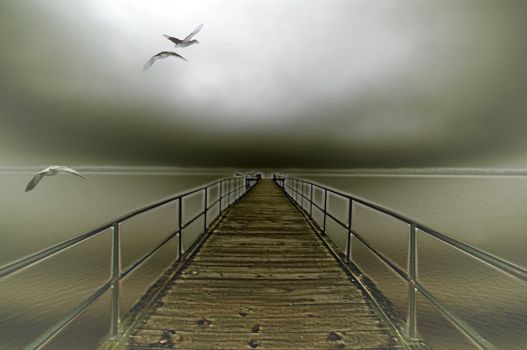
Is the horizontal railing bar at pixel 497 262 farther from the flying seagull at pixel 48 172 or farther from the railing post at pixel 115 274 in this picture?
the flying seagull at pixel 48 172

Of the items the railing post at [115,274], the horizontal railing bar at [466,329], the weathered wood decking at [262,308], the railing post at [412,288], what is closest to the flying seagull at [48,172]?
the weathered wood decking at [262,308]

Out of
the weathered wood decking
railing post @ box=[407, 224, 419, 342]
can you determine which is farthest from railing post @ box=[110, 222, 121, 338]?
railing post @ box=[407, 224, 419, 342]

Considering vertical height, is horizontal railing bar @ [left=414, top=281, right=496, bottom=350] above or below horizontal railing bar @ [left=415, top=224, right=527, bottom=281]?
below

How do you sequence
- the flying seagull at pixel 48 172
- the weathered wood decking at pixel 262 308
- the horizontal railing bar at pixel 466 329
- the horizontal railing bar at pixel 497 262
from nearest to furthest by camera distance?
1. the horizontal railing bar at pixel 497 262
2. the horizontal railing bar at pixel 466 329
3. the weathered wood decking at pixel 262 308
4. the flying seagull at pixel 48 172

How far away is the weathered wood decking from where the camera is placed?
88.8 inches

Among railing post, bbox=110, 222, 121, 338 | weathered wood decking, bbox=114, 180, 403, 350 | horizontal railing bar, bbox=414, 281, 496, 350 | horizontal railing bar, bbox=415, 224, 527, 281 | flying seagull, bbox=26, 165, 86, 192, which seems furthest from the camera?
flying seagull, bbox=26, 165, 86, 192

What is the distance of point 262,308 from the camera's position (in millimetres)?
2787

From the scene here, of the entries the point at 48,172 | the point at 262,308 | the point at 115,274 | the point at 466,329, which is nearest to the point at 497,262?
the point at 466,329

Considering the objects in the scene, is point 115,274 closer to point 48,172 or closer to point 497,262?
point 497,262

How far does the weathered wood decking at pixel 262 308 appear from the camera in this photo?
226cm

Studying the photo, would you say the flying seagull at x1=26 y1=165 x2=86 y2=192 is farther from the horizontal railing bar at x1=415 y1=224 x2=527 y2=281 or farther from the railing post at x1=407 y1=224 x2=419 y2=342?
the horizontal railing bar at x1=415 y1=224 x2=527 y2=281

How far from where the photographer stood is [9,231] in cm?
2003

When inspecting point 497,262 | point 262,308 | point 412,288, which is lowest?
point 262,308

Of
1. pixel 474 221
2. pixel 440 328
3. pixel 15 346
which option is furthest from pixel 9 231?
pixel 474 221
